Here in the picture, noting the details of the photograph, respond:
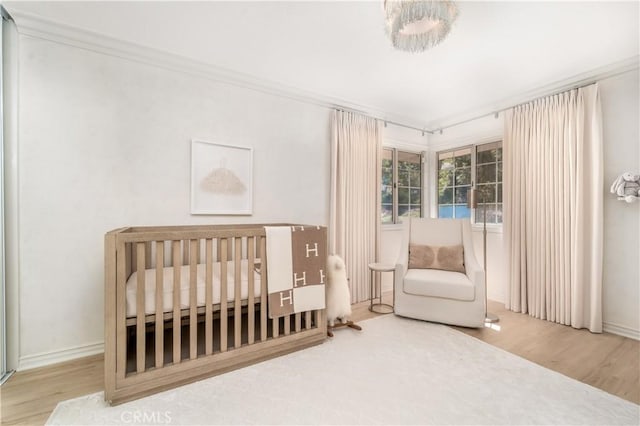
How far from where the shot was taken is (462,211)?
13.0 ft

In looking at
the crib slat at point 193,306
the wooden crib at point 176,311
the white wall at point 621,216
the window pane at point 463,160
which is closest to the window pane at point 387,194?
the window pane at point 463,160

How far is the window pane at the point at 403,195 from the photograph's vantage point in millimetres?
4145

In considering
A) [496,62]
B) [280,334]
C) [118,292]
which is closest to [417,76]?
[496,62]

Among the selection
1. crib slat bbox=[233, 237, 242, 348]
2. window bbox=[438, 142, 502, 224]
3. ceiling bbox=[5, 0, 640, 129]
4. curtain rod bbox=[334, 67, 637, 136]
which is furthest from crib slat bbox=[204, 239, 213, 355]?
window bbox=[438, 142, 502, 224]

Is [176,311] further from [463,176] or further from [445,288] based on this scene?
[463,176]

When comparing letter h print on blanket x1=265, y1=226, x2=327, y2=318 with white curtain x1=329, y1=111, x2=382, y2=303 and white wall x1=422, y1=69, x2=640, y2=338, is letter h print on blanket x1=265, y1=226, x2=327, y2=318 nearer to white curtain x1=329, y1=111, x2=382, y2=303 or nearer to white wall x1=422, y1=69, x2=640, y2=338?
white curtain x1=329, y1=111, x2=382, y2=303

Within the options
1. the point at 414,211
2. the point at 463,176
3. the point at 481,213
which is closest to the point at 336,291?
the point at 414,211

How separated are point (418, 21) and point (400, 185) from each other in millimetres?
2660

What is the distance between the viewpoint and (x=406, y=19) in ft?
5.13

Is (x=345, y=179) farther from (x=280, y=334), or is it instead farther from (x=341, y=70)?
(x=280, y=334)

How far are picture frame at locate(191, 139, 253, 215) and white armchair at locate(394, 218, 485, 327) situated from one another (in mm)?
1751

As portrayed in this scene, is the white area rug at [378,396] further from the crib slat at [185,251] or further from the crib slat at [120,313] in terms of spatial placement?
the crib slat at [185,251]

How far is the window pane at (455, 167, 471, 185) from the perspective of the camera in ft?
12.9

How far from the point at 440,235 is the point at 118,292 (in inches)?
117
